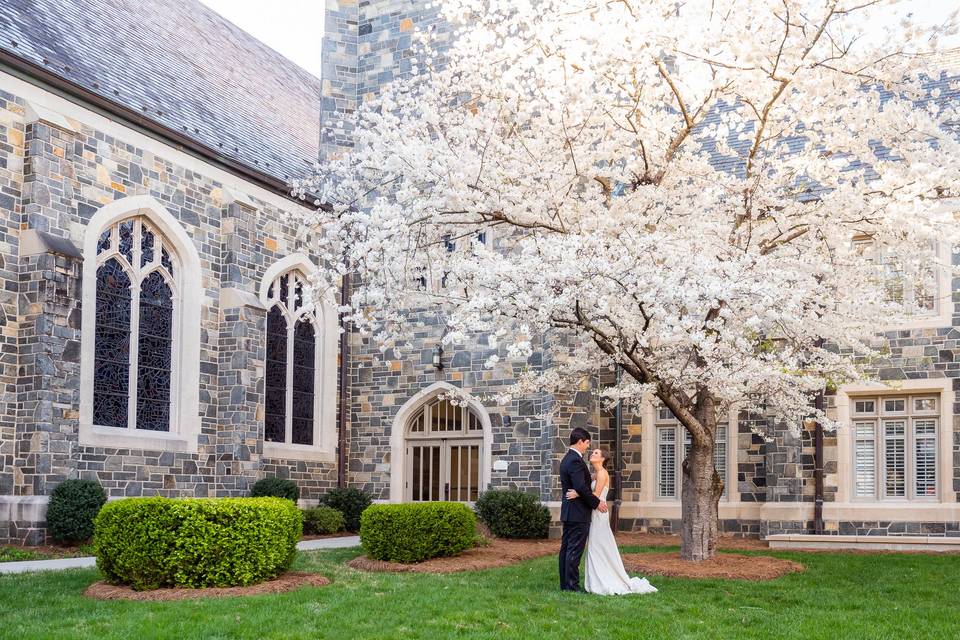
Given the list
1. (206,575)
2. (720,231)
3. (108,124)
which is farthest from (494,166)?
(108,124)

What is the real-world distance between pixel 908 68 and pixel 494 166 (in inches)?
177

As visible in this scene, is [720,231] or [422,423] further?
[422,423]

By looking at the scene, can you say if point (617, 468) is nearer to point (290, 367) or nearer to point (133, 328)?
point (290, 367)

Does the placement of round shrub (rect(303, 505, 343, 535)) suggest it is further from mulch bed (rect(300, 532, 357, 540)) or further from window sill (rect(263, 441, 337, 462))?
window sill (rect(263, 441, 337, 462))

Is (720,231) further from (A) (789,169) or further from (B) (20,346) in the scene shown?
(B) (20,346)

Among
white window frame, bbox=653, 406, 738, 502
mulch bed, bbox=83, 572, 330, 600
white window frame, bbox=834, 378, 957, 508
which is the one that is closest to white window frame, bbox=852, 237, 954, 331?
white window frame, bbox=834, 378, 957, 508

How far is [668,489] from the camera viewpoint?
17641 millimetres

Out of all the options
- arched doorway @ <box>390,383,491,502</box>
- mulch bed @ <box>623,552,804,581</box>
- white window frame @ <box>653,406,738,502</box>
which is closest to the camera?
mulch bed @ <box>623,552,804,581</box>

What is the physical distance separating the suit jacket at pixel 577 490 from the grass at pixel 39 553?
6.18 meters

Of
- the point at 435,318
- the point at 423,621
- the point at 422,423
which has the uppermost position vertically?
the point at 435,318

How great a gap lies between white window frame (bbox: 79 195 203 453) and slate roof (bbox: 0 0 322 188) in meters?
1.59

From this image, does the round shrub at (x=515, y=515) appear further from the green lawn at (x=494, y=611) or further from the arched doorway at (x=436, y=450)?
the green lawn at (x=494, y=611)

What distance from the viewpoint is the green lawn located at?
715 centimetres

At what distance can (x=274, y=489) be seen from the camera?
53.3ft
